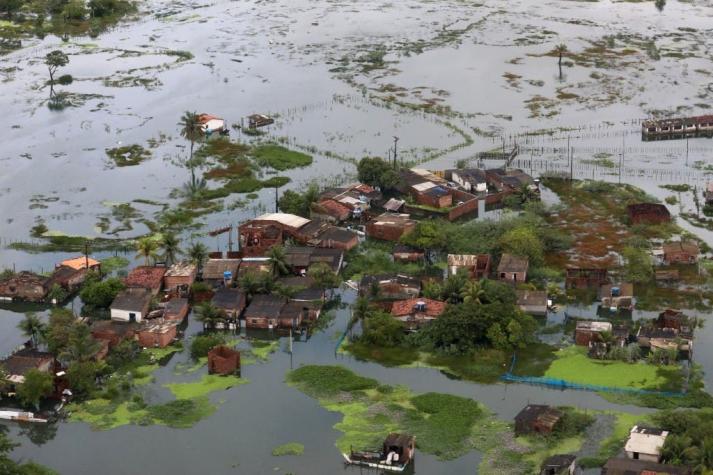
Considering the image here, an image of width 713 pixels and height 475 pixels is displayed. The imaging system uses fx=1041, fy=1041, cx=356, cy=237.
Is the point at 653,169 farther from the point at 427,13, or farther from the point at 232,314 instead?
the point at 427,13

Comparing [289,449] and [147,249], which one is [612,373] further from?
[147,249]

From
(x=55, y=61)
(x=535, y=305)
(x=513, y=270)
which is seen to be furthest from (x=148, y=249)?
(x=55, y=61)

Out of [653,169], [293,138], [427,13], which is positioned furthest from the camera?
[427,13]

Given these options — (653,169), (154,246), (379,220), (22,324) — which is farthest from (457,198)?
(22,324)

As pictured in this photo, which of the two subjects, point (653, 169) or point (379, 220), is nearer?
point (379, 220)

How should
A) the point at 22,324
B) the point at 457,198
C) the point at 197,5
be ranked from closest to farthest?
the point at 22,324 < the point at 457,198 < the point at 197,5

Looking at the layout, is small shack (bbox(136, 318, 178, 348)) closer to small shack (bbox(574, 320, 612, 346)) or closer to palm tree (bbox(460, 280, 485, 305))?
palm tree (bbox(460, 280, 485, 305))

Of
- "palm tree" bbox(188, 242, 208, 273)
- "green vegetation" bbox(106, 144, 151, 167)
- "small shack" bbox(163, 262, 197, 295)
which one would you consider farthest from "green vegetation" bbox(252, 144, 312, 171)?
"small shack" bbox(163, 262, 197, 295)
